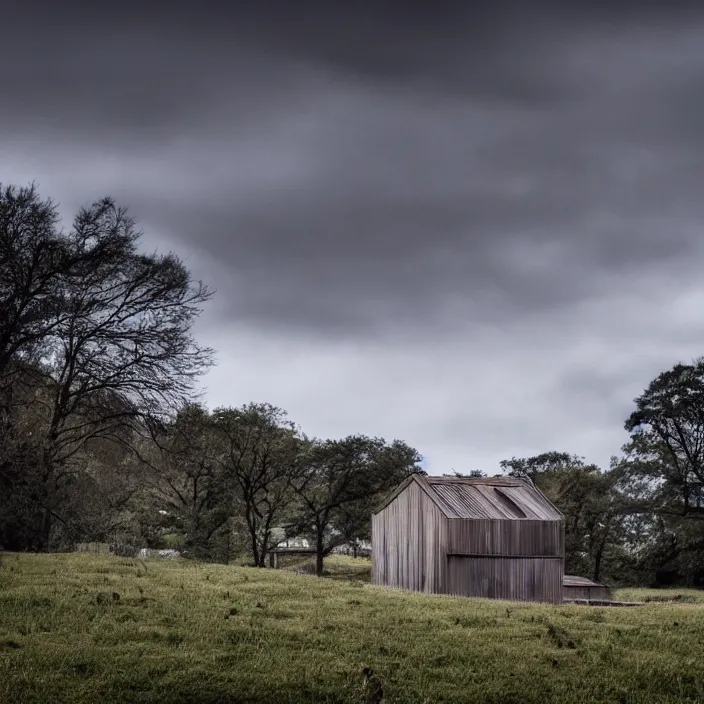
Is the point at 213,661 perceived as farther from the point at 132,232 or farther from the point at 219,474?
the point at 219,474

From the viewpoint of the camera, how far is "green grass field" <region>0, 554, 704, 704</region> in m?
11.2

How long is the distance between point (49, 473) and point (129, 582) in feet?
43.7

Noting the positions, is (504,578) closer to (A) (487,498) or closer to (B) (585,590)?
(A) (487,498)

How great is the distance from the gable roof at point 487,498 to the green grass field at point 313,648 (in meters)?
14.3

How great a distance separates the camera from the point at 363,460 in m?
56.3

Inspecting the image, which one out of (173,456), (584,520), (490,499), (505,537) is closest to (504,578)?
(505,537)

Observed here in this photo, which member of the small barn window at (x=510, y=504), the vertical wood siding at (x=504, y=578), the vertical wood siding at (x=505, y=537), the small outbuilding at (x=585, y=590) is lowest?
the small outbuilding at (x=585, y=590)

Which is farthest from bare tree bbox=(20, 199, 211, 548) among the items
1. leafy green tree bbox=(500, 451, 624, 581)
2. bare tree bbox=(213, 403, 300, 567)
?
leafy green tree bbox=(500, 451, 624, 581)

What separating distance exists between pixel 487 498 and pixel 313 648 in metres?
23.6

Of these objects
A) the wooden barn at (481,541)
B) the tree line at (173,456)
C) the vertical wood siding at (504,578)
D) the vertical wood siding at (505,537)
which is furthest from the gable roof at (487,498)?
the tree line at (173,456)

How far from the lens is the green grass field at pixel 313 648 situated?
11172 millimetres

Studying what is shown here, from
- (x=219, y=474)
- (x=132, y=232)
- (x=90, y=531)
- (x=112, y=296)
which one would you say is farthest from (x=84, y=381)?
(x=219, y=474)

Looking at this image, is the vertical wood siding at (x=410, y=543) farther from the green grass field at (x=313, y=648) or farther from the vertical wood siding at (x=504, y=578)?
the green grass field at (x=313, y=648)

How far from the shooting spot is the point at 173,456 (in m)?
36.4
